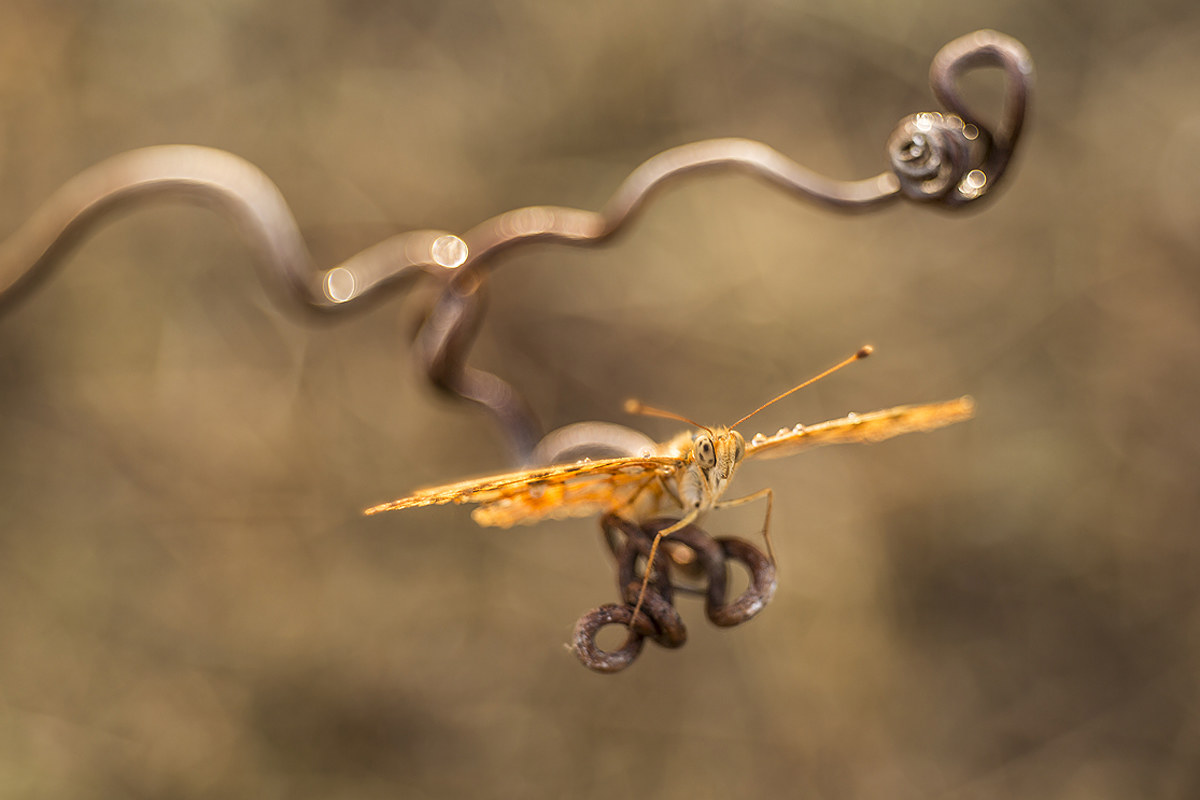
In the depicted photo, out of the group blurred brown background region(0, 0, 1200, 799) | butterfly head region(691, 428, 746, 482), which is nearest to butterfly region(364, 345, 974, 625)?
butterfly head region(691, 428, 746, 482)

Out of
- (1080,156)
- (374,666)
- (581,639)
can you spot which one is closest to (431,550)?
(374,666)

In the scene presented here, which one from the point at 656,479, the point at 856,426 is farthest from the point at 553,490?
the point at 856,426

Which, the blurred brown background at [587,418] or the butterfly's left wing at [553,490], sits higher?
the blurred brown background at [587,418]

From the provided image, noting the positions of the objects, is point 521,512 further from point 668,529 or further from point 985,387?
point 985,387

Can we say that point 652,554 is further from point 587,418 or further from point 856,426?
point 587,418

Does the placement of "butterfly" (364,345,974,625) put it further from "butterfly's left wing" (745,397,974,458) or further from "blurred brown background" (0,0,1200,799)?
"blurred brown background" (0,0,1200,799)

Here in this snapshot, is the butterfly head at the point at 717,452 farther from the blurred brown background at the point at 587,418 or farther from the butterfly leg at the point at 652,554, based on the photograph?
the blurred brown background at the point at 587,418

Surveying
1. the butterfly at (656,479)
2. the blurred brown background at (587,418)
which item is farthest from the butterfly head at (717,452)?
the blurred brown background at (587,418)
